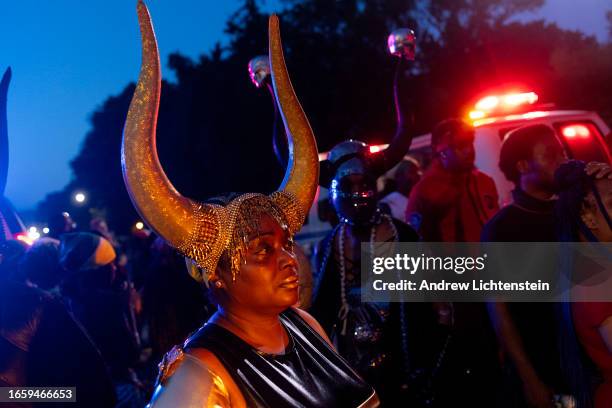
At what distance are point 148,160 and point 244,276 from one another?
0.59 meters

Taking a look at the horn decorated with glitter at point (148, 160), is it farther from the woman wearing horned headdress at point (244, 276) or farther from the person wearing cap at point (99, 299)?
the person wearing cap at point (99, 299)

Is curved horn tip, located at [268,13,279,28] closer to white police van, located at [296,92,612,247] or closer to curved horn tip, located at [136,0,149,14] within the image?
curved horn tip, located at [136,0,149,14]

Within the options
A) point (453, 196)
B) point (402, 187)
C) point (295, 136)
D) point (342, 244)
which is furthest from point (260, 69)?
point (402, 187)

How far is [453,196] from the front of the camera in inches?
209

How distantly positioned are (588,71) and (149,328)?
18.3m

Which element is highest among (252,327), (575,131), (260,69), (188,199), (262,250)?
(575,131)

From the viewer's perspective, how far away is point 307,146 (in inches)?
100

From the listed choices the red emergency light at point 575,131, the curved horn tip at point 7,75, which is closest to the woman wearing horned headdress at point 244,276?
the curved horn tip at point 7,75

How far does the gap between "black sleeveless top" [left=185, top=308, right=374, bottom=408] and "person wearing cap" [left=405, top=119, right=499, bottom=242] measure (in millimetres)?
2997

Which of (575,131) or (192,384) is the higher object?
(575,131)

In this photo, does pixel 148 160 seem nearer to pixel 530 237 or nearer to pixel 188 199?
pixel 188 199

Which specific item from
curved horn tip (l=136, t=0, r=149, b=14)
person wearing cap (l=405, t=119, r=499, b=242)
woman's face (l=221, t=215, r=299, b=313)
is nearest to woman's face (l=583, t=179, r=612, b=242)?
woman's face (l=221, t=215, r=299, b=313)

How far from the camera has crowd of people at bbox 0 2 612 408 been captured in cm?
203

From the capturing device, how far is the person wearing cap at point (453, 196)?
5.27m
